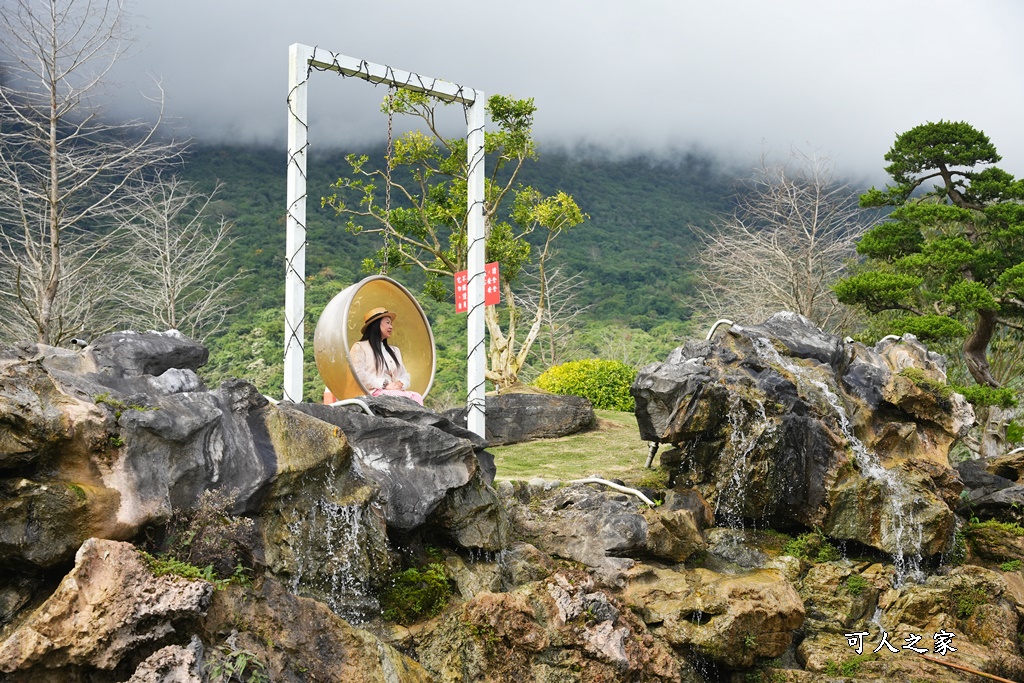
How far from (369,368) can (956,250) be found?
7.63m

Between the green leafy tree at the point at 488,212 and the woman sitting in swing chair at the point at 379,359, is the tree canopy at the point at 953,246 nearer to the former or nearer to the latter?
the green leafy tree at the point at 488,212

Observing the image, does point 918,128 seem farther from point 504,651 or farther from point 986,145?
point 504,651

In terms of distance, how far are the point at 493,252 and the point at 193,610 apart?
380 inches

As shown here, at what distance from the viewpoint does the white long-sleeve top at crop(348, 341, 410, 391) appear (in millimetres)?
8117

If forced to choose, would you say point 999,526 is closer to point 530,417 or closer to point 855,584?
point 855,584

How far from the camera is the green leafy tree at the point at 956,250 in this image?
1087cm

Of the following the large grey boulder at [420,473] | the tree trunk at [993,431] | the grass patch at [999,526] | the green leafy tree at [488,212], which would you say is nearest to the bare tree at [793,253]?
the tree trunk at [993,431]

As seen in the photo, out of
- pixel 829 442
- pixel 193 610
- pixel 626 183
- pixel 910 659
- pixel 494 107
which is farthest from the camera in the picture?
pixel 626 183

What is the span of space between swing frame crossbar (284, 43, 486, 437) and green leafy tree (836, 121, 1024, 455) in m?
4.75

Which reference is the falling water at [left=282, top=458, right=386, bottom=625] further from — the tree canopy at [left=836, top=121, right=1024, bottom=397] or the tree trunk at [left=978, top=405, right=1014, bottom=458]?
the tree trunk at [left=978, top=405, right=1014, bottom=458]

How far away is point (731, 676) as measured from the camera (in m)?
6.46

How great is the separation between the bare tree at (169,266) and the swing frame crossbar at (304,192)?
601 cm

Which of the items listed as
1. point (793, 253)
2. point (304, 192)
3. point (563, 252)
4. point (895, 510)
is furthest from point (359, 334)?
point (563, 252)

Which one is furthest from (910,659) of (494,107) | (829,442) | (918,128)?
(494,107)
